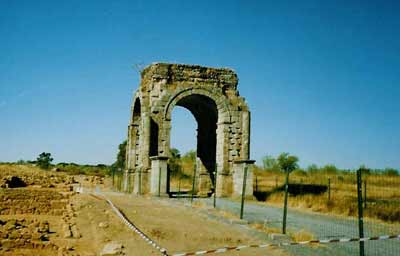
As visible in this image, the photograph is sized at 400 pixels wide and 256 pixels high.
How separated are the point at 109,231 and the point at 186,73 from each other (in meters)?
14.3

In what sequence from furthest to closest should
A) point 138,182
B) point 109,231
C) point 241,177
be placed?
point 138,182, point 241,177, point 109,231

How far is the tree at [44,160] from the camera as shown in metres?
65.5

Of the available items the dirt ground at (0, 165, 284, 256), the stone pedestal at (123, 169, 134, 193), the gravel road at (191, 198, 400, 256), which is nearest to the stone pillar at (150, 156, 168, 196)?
the stone pedestal at (123, 169, 134, 193)

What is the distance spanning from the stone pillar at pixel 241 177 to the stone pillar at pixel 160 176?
3498mm

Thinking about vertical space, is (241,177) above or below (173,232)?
above

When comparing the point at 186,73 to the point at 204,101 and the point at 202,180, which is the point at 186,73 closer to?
the point at 204,101

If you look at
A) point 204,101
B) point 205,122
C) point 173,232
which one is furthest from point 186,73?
point 173,232

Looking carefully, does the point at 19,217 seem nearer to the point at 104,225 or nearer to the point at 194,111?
the point at 104,225

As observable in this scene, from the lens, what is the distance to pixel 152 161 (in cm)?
2314

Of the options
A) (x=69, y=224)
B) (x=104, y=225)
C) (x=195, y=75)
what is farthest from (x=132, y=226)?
(x=195, y=75)

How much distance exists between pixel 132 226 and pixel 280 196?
12.7 metres

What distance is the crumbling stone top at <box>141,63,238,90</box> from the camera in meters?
24.5

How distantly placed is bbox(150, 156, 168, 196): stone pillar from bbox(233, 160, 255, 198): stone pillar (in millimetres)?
3498

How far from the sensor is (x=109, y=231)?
1153 cm
